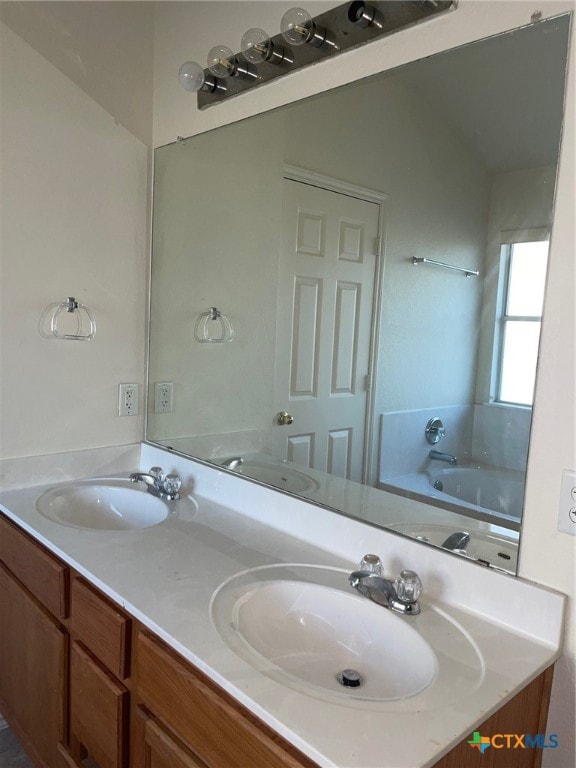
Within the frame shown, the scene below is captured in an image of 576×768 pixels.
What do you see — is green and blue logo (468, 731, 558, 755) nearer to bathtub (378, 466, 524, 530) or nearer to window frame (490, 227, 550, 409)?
bathtub (378, 466, 524, 530)

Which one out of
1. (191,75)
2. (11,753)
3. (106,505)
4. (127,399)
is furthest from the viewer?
(127,399)

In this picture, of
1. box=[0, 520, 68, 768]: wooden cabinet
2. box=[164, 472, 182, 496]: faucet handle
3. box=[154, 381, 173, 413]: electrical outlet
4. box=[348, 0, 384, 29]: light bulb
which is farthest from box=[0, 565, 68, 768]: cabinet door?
box=[348, 0, 384, 29]: light bulb

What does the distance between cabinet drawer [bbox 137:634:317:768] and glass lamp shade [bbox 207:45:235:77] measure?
4.88 ft

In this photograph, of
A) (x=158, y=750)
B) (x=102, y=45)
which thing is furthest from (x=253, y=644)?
(x=102, y=45)

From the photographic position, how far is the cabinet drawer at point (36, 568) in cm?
139

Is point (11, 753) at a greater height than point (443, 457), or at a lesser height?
lesser

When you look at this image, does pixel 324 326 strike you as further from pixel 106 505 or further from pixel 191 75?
pixel 106 505

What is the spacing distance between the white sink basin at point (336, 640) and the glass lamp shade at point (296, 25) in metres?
1.29

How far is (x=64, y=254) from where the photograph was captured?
1.82 metres

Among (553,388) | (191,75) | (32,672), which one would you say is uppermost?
(191,75)

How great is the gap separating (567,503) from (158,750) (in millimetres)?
913

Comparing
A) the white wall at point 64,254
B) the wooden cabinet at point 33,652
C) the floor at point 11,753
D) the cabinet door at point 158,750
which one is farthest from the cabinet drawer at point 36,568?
the floor at point 11,753

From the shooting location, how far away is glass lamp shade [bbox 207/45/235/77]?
1.57m

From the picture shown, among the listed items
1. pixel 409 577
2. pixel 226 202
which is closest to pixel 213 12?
pixel 226 202
